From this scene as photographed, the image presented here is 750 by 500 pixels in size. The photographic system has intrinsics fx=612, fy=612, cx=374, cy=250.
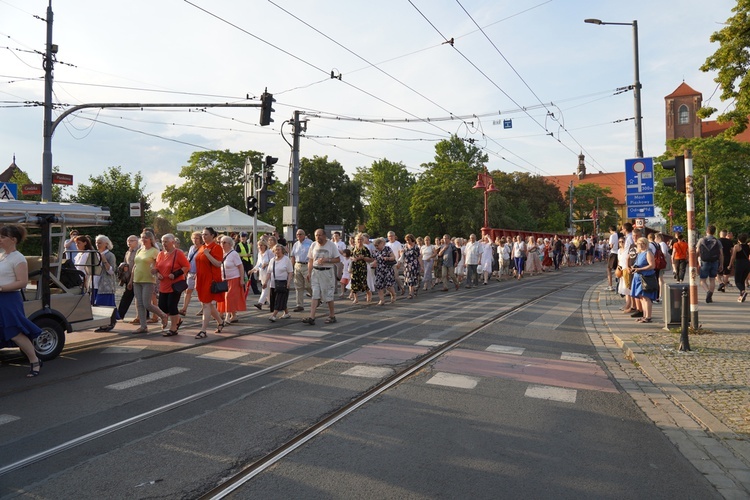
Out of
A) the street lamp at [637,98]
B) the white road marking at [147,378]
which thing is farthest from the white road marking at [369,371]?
the street lamp at [637,98]

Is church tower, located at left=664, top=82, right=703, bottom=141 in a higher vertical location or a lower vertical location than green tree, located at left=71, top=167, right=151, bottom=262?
higher

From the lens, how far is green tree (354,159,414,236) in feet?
270

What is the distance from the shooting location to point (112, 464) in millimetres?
4223

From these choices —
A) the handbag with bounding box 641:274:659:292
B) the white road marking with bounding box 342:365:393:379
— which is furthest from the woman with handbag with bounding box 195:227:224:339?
the handbag with bounding box 641:274:659:292

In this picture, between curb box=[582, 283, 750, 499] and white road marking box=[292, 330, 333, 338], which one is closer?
curb box=[582, 283, 750, 499]

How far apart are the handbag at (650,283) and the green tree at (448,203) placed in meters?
52.0

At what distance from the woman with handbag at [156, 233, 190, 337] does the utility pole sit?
834 cm

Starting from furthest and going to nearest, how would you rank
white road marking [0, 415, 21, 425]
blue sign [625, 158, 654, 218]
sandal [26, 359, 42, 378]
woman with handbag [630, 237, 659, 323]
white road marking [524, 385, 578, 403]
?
blue sign [625, 158, 654, 218]
woman with handbag [630, 237, 659, 323]
sandal [26, 359, 42, 378]
white road marking [524, 385, 578, 403]
white road marking [0, 415, 21, 425]

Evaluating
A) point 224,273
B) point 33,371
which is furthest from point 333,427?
point 224,273

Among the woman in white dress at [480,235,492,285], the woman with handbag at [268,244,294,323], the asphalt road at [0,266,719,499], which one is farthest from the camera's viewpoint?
the woman in white dress at [480,235,492,285]

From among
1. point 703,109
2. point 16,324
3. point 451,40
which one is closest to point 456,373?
point 16,324

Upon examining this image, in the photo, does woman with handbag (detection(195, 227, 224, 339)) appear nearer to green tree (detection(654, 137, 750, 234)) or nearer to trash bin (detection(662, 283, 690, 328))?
trash bin (detection(662, 283, 690, 328))

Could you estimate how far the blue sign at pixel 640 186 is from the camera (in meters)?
15.2

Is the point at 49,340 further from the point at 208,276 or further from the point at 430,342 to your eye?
the point at 430,342
